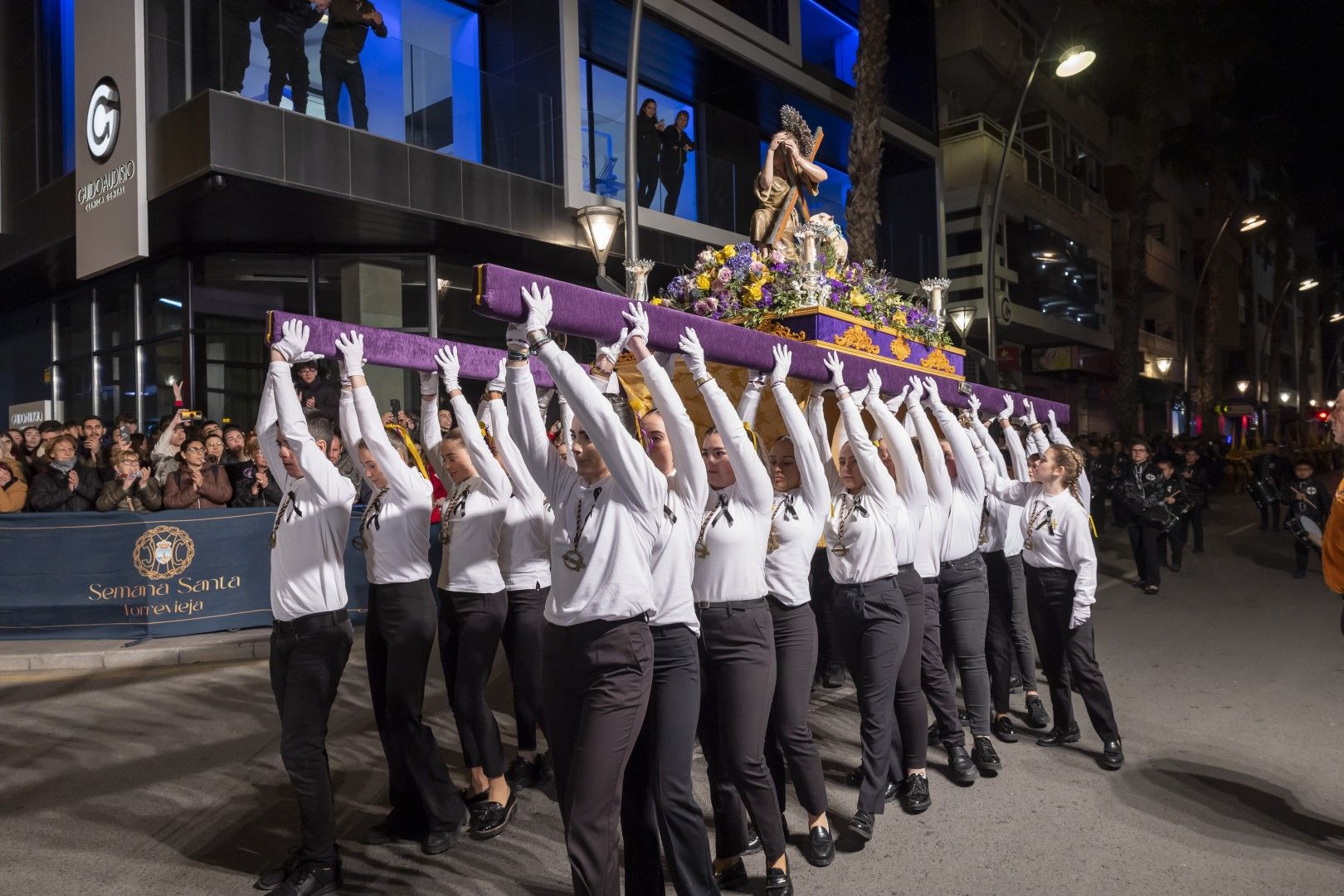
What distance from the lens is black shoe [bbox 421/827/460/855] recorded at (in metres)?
4.59

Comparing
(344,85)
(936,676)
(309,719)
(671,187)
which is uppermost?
(344,85)

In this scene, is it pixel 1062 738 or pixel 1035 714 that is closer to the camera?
pixel 1062 738

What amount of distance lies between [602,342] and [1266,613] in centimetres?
1056

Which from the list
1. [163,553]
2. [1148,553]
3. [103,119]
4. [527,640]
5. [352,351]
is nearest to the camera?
[352,351]

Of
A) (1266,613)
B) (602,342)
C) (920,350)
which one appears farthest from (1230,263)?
(602,342)

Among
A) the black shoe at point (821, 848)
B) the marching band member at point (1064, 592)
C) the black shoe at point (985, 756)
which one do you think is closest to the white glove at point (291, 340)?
the black shoe at point (821, 848)

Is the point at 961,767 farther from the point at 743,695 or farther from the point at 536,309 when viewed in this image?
the point at 536,309

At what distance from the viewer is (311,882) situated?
4.11m

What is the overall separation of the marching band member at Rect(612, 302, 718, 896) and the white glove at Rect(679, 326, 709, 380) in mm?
376

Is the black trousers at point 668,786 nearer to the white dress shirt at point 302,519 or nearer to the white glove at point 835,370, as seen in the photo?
Result: the white dress shirt at point 302,519

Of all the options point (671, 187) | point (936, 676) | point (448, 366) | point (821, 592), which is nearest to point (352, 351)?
point (448, 366)

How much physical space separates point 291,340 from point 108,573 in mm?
6502

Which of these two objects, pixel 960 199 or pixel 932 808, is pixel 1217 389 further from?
pixel 932 808

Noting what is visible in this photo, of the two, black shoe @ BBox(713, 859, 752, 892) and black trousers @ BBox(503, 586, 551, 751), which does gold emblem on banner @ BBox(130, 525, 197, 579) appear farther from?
black shoe @ BBox(713, 859, 752, 892)
